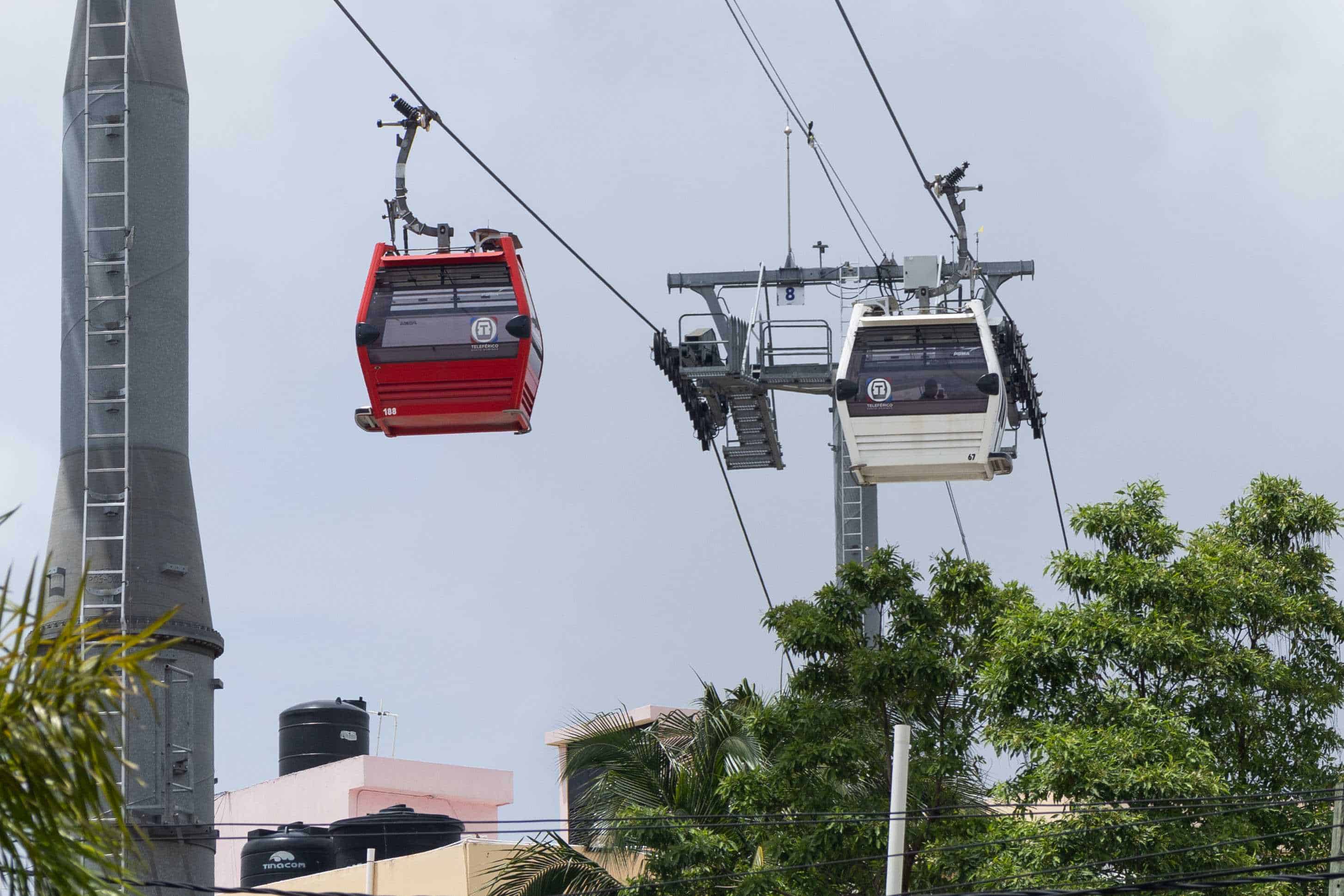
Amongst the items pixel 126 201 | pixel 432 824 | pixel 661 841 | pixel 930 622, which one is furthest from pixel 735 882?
pixel 432 824

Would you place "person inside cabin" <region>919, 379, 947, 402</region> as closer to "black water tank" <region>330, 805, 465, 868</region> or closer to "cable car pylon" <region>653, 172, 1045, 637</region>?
"cable car pylon" <region>653, 172, 1045, 637</region>

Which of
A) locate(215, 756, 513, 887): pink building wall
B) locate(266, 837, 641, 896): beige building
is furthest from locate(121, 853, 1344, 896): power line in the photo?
locate(215, 756, 513, 887): pink building wall

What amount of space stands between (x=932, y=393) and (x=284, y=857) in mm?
21094

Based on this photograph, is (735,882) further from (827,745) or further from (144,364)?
A: (144,364)

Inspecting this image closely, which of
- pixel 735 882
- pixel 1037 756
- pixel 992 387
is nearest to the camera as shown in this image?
pixel 1037 756

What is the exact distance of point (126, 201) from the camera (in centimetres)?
1833

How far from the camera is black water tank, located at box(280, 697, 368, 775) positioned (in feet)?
180

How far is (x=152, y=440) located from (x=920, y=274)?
12.1m

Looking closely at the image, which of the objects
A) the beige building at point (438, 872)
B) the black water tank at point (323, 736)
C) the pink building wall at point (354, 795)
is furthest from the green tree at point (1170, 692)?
the black water tank at point (323, 736)

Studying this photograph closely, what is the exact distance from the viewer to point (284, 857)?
1608 inches

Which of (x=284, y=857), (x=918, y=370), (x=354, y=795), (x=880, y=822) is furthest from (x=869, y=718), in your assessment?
(x=354, y=795)

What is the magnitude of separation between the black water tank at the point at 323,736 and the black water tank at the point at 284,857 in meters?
13.2

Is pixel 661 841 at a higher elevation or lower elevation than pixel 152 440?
lower

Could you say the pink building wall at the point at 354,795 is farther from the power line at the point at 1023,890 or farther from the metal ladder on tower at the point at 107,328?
the metal ladder on tower at the point at 107,328
